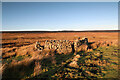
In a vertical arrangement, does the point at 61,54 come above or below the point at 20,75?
above

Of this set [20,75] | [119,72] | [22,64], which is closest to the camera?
[20,75]

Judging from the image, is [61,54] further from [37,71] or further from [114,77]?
[114,77]

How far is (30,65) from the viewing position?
6480mm

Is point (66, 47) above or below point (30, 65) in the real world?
above

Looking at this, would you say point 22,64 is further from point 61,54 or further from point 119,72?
point 119,72

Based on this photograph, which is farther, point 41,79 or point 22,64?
point 22,64

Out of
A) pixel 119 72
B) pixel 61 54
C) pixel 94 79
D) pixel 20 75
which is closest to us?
pixel 94 79

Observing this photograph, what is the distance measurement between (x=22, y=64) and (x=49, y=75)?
8.46 feet

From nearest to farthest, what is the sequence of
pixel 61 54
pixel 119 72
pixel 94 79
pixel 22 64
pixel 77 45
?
pixel 94 79
pixel 119 72
pixel 22 64
pixel 61 54
pixel 77 45

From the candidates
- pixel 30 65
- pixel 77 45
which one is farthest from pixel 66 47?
pixel 30 65

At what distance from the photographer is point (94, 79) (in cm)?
486

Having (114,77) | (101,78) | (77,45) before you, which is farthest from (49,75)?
(77,45)

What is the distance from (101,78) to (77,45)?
6140mm

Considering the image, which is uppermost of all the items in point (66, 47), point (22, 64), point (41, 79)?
point (66, 47)
